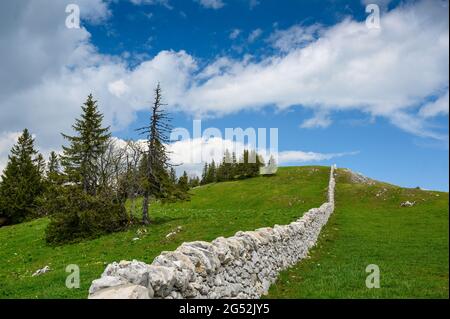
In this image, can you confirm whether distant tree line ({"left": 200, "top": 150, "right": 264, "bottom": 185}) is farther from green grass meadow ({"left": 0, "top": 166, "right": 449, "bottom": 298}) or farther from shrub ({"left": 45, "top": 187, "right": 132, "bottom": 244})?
shrub ({"left": 45, "top": 187, "right": 132, "bottom": 244})

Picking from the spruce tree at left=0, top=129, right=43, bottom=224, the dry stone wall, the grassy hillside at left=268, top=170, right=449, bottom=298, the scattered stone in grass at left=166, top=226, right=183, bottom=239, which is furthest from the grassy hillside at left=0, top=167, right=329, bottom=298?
the spruce tree at left=0, top=129, right=43, bottom=224

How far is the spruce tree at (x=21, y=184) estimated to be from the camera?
61.0 metres

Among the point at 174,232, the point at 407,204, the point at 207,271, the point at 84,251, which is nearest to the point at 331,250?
the point at 174,232

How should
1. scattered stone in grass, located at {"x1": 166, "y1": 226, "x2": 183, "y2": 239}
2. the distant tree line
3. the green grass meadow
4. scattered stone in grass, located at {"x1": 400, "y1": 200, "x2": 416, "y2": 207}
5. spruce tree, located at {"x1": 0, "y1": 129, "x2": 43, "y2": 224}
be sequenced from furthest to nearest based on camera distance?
the distant tree line
spruce tree, located at {"x1": 0, "y1": 129, "x2": 43, "y2": 224}
scattered stone in grass, located at {"x1": 400, "y1": 200, "x2": 416, "y2": 207}
scattered stone in grass, located at {"x1": 166, "y1": 226, "x2": 183, "y2": 239}
the green grass meadow

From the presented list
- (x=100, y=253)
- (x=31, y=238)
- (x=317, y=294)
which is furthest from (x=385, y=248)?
(x=31, y=238)

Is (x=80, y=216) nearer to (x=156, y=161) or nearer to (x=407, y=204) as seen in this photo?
(x=156, y=161)

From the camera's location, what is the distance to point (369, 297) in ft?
34.9

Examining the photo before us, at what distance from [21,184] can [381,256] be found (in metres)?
59.4

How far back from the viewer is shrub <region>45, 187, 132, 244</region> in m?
30.7

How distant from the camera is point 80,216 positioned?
30328 mm

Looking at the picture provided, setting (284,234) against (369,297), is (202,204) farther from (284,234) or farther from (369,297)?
(369,297)

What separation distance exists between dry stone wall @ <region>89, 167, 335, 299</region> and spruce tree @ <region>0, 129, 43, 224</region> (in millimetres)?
51281

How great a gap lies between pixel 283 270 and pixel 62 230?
21186 mm
